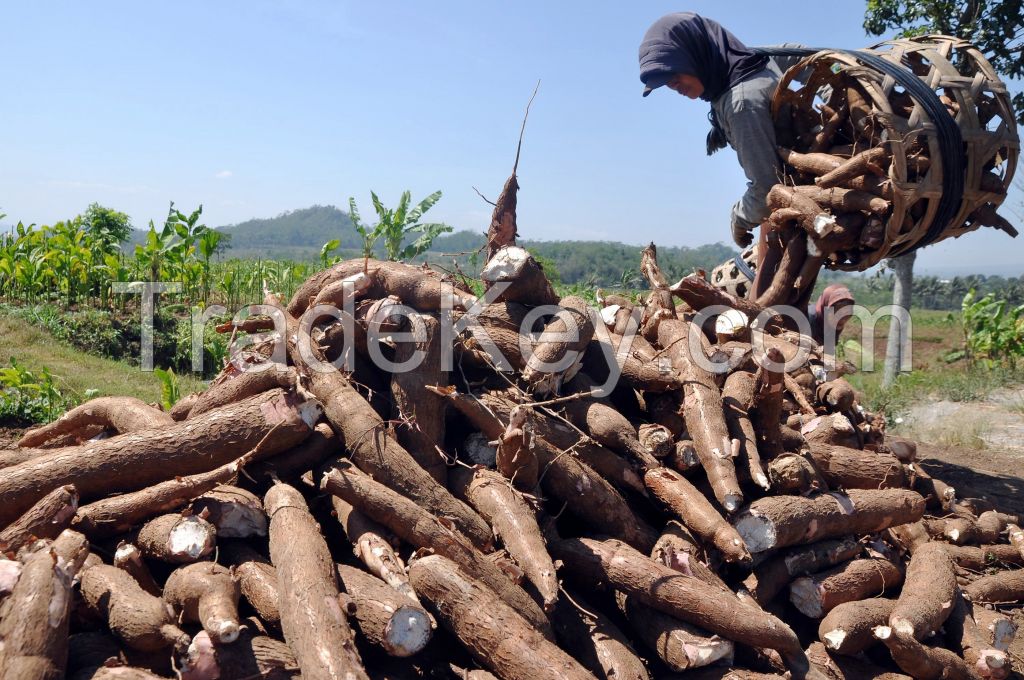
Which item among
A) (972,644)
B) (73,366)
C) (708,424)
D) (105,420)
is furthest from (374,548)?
(73,366)

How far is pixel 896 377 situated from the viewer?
370 inches

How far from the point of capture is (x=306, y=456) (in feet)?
9.41

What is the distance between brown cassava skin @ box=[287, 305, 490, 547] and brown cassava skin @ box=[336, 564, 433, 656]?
0.45 meters

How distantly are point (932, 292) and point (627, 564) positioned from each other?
45122 millimetres

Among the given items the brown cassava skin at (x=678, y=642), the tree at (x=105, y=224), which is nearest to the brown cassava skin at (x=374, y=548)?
the brown cassava skin at (x=678, y=642)

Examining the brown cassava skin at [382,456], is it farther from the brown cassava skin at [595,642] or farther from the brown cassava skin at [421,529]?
the brown cassava skin at [595,642]

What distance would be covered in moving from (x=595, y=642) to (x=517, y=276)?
1.77 metres

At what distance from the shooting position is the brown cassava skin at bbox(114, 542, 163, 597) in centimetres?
239

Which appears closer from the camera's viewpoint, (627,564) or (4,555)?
(4,555)

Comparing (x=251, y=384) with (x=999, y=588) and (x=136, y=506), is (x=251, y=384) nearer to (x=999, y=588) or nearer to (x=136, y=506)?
(x=136, y=506)

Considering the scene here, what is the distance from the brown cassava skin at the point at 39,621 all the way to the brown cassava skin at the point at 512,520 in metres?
1.38

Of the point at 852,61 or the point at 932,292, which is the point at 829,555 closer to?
the point at 852,61

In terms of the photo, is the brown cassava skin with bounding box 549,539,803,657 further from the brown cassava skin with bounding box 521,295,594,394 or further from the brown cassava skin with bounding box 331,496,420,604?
the brown cassava skin with bounding box 521,295,594,394

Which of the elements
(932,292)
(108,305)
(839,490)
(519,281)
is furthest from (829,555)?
(932,292)
